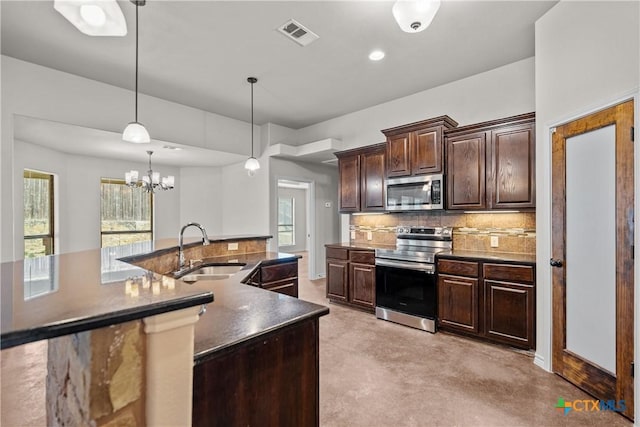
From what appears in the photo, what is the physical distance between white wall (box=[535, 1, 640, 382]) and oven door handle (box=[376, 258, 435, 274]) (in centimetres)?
103

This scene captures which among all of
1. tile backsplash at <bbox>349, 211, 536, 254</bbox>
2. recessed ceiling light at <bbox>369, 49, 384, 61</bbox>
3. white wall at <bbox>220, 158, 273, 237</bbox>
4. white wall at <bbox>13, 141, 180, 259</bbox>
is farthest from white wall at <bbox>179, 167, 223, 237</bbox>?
recessed ceiling light at <bbox>369, 49, 384, 61</bbox>

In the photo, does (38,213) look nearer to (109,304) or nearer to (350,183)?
(350,183)

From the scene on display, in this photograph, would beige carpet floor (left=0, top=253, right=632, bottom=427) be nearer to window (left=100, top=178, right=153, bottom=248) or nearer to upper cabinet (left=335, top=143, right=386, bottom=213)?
upper cabinet (left=335, top=143, right=386, bottom=213)

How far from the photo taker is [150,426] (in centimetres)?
76

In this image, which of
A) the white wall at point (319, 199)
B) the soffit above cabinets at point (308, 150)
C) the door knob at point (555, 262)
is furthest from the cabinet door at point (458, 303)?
the white wall at point (319, 199)

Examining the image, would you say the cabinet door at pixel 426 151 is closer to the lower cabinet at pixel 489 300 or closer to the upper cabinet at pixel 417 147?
the upper cabinet at pixel 417 147

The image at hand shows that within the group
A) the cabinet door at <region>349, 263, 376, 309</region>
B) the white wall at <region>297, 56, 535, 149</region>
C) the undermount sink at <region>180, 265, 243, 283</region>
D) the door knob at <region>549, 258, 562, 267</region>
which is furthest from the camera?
the cabinet door at <region>349, 263, 376, 309</region>

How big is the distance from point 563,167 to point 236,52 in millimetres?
3206

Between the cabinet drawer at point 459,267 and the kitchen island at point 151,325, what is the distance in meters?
2.39

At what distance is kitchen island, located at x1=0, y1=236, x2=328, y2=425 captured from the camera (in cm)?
66

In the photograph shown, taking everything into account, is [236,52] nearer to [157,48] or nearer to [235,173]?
[157,48]

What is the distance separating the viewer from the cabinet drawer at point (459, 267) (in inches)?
125

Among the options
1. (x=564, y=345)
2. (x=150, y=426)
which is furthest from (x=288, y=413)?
(x=564, y=345)

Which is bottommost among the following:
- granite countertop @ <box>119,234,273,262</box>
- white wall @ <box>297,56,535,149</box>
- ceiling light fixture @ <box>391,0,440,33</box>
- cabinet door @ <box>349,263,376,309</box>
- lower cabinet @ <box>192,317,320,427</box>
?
cabinet door @ <box>349,263,376,309</box>
